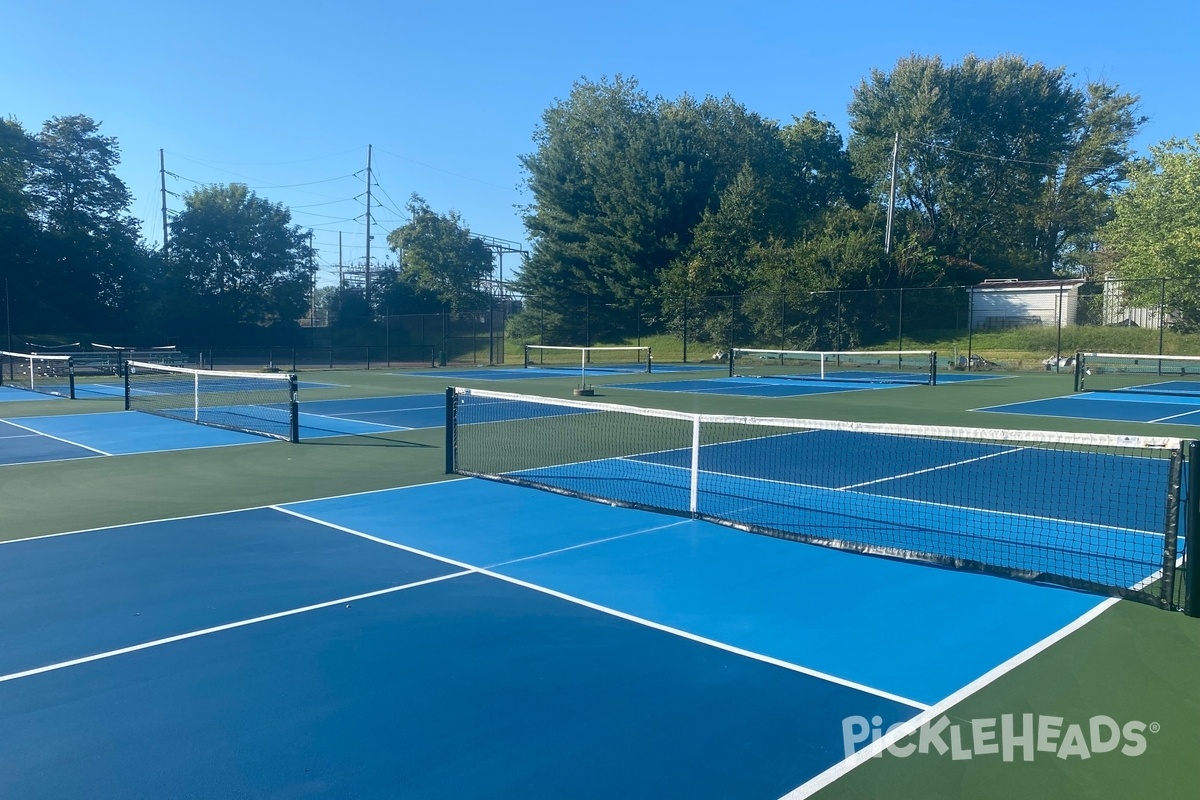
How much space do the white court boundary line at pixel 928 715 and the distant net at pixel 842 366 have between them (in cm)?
2254

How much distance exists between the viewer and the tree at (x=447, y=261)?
204 ft

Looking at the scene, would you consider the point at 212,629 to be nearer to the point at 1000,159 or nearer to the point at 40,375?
the point at 40,375

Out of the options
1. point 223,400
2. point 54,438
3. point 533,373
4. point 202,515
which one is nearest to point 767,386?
point 533,373

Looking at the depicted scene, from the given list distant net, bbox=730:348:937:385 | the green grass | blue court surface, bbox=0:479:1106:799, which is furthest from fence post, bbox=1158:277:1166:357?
blue court surface, bbox=0:479:1106:799

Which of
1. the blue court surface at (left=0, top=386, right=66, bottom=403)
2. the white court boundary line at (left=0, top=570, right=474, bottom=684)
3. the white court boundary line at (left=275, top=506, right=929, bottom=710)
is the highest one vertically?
the blue court surface at (left=0, top=386, right=66, bottom=403)

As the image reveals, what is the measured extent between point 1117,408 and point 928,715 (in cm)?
1803

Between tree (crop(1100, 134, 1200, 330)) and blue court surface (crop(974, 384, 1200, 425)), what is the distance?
1646cm

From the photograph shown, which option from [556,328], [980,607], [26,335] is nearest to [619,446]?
[980,607]

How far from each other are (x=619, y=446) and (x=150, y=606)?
8.22m

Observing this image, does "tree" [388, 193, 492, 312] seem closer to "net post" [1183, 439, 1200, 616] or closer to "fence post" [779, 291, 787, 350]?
"fence post" [779, 291, 787, 350]

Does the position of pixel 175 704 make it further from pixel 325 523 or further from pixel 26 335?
pixel 26 335

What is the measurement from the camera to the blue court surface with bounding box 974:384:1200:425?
1734 cm

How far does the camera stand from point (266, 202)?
59125 millimetres

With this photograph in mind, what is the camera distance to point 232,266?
57219mm
